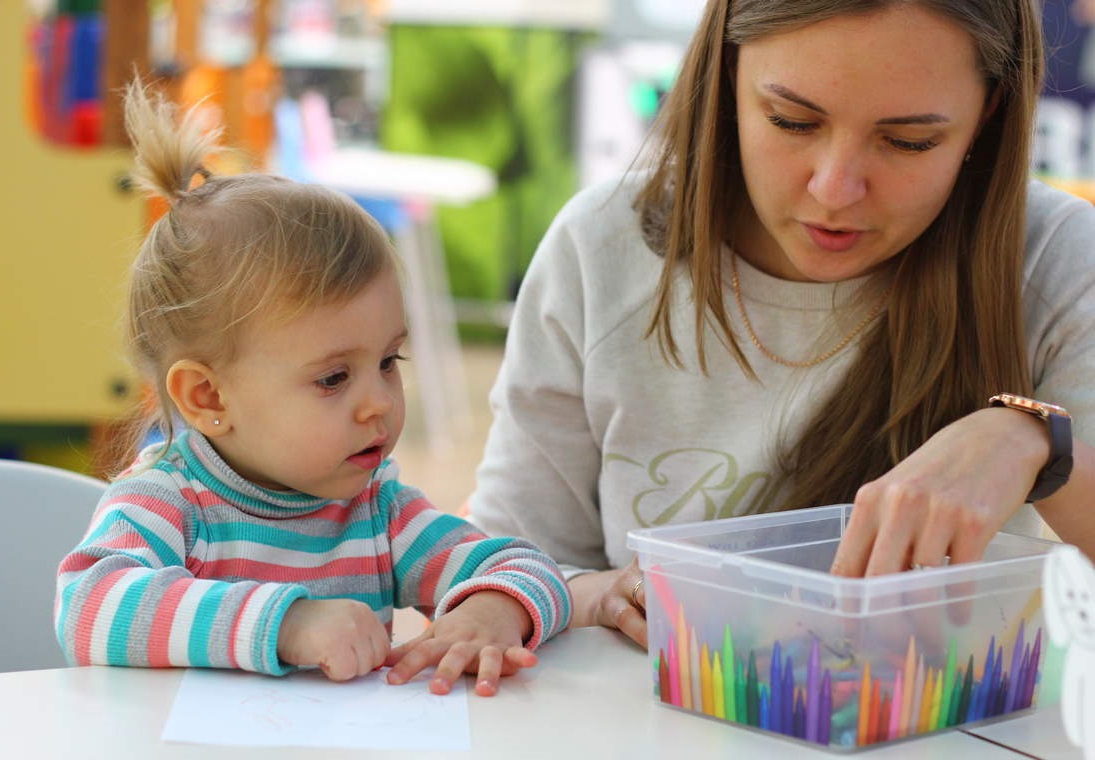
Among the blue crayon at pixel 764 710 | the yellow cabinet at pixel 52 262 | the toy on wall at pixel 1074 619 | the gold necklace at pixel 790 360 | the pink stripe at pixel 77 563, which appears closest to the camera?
the toy on wall at pixel 1074 619

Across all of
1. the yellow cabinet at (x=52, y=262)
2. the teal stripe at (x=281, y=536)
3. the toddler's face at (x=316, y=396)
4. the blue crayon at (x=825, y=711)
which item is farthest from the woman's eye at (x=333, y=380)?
the yellow cabinet at (x=52, y=262)

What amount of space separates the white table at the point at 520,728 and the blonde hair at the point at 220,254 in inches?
10.1

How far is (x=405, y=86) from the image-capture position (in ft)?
20.1

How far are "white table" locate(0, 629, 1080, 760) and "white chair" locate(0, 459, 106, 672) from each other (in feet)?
1.11

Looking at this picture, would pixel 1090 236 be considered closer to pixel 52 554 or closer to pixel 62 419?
pixel 52 554

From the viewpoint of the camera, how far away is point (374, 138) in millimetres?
6266

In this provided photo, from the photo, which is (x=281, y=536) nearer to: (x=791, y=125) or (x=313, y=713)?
(x=313, y=713)

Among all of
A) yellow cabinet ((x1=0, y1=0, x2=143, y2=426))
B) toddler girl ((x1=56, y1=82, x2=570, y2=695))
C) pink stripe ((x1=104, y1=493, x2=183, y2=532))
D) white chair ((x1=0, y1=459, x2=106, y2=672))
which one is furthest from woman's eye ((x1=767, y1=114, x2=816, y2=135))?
yellow cabinet ((x1=0, y1=0, x2=143, y2=426))

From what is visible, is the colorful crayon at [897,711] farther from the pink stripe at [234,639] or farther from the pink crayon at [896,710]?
the pink stripe at [234,639]

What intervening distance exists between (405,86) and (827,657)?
5642 millimetres

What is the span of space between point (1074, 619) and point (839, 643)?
12cm

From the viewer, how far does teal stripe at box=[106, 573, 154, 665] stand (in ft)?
2.82

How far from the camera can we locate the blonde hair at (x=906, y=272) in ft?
3.60

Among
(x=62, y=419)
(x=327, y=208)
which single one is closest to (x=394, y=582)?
(x=327, y=208)
